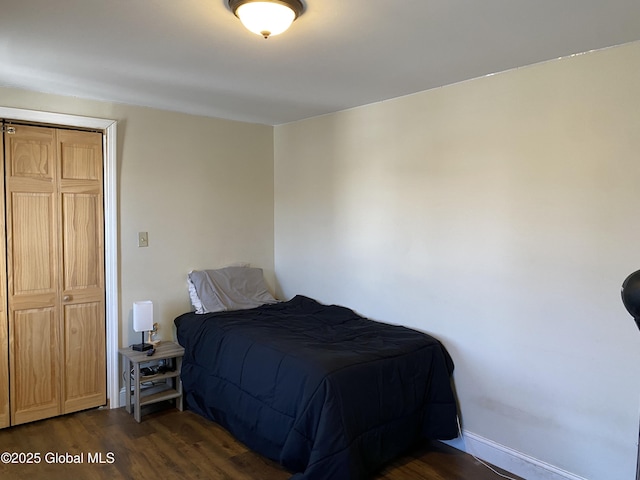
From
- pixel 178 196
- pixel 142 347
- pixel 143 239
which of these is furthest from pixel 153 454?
pixel 178 196

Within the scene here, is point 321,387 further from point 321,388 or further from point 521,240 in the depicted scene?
point 521,240

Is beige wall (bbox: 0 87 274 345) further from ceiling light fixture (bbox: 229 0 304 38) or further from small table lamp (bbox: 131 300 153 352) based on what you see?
ceiling light fixture (bbox: 229 0 304 38)

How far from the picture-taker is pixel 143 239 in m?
3.61

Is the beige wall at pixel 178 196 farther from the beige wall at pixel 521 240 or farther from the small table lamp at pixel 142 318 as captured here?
the beige wall at pixel 521 240

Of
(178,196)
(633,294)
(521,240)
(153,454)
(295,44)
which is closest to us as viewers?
(633,294)

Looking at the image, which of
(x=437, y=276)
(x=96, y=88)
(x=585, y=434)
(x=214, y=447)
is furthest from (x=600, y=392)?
(x=96, y=88)

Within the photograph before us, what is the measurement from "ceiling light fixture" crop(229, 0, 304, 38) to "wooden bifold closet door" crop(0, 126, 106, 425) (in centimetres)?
209

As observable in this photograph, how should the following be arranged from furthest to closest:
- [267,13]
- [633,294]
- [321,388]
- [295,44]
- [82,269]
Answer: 1. [82,269]
2. [321,388]
3. [295,44]
4. [267,13]
5. [633,294]

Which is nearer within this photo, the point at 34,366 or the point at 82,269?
the point at 34,366

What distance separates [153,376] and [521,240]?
2.72 metres

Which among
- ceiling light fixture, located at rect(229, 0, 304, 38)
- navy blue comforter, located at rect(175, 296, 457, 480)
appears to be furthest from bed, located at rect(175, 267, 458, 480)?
ceiling light fixture, located at rect(229, 0, 304, 38)

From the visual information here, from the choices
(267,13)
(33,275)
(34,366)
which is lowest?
(34,366)

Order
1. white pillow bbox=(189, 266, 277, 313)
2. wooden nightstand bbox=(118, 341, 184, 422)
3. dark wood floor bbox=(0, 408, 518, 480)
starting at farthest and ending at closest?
white pillow bbox=(189, 266, 277, 313), wooden nightstand bbox=(118, 341, 184, 422), dark wood floor bbox=(0, 408, 518, 480)

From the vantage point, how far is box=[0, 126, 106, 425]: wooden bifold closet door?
307 centimetres
